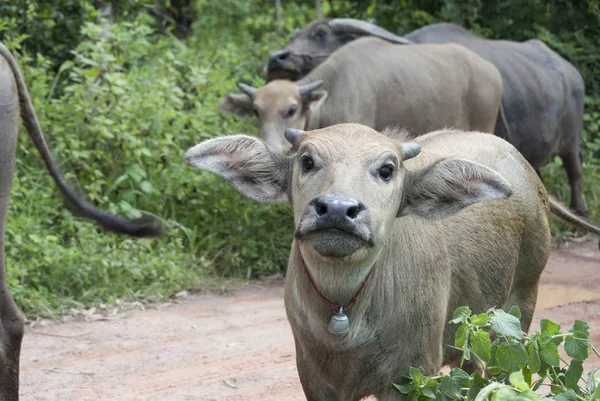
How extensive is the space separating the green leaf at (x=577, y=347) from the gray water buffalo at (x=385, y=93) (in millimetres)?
5755

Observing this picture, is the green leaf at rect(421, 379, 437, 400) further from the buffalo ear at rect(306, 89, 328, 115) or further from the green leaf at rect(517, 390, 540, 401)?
the buffalo ear at rect(306, 89, 328, 115)

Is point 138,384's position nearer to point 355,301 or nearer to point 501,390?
point 355,301

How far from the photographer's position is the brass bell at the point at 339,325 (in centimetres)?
401

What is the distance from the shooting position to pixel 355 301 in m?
4.13

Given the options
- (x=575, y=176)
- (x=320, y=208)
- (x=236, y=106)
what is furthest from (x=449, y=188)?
→ (x=575, y=176)

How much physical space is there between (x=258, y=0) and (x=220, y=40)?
175cm

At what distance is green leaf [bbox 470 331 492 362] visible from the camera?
3.86m

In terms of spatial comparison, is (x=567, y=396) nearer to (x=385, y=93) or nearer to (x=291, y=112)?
(x=291, y=112)

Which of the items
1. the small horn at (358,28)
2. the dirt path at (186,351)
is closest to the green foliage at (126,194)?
the dirt path at (186,351)

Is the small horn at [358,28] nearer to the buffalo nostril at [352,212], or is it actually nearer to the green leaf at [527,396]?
the buffalo nostril at [352,212]

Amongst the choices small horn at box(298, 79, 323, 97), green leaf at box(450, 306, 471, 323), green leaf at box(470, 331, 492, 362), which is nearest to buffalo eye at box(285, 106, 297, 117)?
small horn at box(298, 79, 323, 97)

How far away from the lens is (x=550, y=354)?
3885 mm

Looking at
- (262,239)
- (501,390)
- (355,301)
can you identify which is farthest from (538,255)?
(262,239)

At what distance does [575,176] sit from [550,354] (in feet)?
24.1
